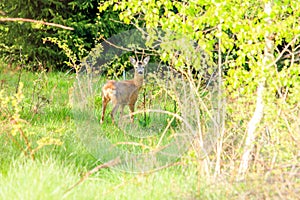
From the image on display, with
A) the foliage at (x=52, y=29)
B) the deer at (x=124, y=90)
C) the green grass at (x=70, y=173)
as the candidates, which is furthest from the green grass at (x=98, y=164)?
the foliage at (x=52, y=29)

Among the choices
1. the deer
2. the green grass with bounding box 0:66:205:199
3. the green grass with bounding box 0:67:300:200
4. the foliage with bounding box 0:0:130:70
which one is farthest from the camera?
the foliage with bounding box 0:0:130:70

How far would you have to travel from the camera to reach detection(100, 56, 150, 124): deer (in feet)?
33.1

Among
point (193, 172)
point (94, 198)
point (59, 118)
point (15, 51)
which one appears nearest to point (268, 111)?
point (193, 172)

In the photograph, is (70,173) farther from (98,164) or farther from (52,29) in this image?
→ (52,29)

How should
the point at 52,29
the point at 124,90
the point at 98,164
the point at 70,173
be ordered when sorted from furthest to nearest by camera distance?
the point at 52,29, the point at 124,90, the point at 98,164, the point at 70,173

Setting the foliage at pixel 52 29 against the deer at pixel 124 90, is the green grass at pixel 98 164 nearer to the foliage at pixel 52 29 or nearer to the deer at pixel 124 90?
the deer at pixel 124 90

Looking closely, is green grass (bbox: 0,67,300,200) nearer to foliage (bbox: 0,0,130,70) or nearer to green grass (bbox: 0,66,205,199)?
green grass (bbox: 0,66,205,199)

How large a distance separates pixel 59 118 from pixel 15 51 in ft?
21.0

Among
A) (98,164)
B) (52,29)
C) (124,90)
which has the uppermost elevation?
(52,29)

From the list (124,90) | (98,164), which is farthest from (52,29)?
(98,164)

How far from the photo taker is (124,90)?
10.5 m

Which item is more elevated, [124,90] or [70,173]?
[124,90]

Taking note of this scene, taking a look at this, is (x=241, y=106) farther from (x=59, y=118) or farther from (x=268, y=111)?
(x=59, y=118)

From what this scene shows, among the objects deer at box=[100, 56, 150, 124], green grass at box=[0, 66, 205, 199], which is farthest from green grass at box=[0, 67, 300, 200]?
deer at box=[100, 56, 150, 124]
